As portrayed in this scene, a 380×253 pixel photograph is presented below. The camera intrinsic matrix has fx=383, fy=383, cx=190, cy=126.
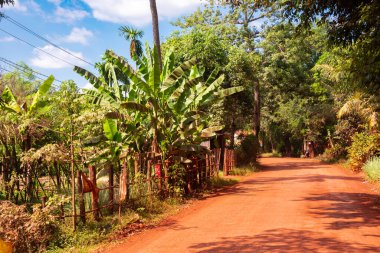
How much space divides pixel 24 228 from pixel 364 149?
1855 centimetres

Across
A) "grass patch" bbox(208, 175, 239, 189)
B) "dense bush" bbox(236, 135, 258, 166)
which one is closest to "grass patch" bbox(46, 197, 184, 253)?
"grass patch" bbox(208, 175, 239, 189)

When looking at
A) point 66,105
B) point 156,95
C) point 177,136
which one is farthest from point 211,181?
point 66,105

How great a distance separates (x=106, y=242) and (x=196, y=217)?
292 centimetres

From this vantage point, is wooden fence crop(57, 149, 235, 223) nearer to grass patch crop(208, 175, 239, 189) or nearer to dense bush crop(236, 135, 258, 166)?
grass patch crop(208, 175, 239, 189)

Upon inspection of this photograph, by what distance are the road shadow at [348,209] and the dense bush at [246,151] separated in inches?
477

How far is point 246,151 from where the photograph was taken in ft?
85.8

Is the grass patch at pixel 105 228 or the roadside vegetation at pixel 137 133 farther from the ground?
the roadside vegetation at pixel 137 133

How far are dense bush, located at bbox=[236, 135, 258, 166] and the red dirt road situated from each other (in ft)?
38.1

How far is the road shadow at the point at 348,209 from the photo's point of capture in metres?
8.60

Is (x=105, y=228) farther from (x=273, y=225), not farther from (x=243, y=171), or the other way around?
(x=243, y=171)

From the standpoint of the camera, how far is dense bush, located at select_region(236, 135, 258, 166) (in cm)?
2536

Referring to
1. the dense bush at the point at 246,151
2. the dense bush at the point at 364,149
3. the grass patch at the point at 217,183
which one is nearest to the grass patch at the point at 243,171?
the dense bush at the point at 246,151

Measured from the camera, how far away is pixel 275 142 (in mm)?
49969

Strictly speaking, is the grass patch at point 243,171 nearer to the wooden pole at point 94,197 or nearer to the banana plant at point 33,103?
the banana plant at point 33,103
